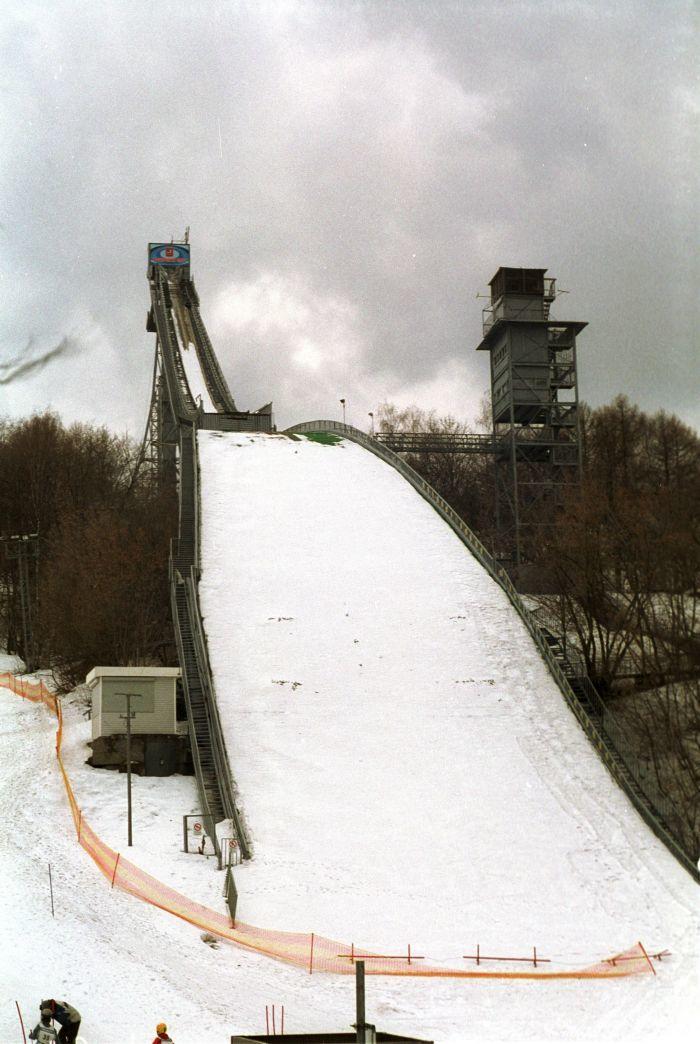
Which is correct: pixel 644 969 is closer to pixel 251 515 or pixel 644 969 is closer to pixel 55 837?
pixel 55 837

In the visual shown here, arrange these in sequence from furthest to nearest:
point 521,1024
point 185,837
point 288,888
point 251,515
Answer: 1. point 251,515
2. point 185,837
3. point 288,888
4. point 521,1024

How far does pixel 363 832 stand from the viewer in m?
21.1

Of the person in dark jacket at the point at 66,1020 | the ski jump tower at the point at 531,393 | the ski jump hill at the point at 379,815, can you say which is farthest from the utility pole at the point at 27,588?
the person in dark jacket at the point at 66,1020

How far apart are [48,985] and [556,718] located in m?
14.6

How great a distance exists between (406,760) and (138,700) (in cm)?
612

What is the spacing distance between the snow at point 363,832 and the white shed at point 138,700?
1.05m

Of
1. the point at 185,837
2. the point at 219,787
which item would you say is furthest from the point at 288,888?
the point at 219,787

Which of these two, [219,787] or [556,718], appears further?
[556,718]

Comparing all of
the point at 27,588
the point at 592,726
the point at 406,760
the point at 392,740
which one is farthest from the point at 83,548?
the point at 592,726

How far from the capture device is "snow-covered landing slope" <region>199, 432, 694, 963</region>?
18750 mm

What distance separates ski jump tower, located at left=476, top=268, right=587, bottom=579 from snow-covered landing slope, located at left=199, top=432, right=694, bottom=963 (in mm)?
14505

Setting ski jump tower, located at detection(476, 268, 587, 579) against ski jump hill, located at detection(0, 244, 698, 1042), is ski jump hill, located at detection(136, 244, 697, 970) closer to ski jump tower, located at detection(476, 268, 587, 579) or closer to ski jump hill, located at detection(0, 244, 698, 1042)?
ski jump hill, located at detection(0, 244, 698, 1042)

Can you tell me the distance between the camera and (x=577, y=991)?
16062mm

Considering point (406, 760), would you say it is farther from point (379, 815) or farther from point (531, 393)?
point (531, 393)
